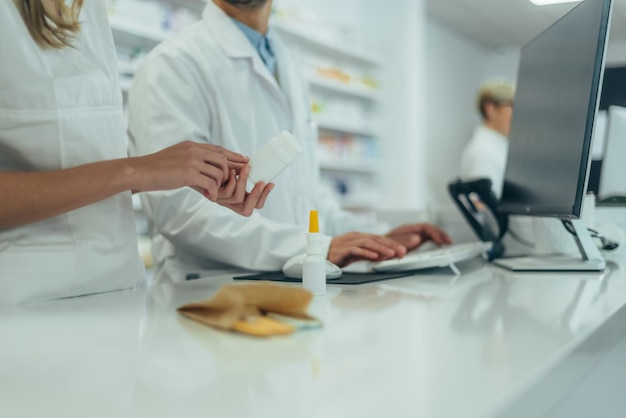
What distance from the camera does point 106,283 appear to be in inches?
47.0

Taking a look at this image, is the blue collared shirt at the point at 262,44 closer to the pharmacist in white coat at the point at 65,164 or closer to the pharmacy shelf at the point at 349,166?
the pharmacist in white coat at the point at 65,164

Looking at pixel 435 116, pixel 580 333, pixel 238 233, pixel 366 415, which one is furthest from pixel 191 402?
pixel 435 116

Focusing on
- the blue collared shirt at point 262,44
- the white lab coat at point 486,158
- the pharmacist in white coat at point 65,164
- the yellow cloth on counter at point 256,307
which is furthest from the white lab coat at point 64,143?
the white lab coat at point 486,158

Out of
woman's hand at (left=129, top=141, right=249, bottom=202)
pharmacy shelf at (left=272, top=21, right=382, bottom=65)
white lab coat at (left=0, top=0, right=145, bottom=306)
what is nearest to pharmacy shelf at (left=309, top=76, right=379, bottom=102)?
pharmacy shelf at (left=272, top=21, right=382, bottom=65)

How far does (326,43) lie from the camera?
564cm

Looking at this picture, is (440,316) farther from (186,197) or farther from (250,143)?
(250,143)

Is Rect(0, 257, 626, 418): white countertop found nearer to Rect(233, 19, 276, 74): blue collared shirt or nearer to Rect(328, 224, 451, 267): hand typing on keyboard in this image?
Rect(328, 224, 451, 267): hand typing on keyboard

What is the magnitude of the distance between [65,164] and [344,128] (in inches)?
194

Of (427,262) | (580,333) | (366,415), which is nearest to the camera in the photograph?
(366,415)

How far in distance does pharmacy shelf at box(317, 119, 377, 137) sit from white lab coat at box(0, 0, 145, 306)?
4468 millimetres

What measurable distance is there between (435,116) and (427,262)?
5771 millimetres

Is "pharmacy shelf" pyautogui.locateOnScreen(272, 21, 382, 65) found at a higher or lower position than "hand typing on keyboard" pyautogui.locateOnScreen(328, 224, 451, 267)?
higher

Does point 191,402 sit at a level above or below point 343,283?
above

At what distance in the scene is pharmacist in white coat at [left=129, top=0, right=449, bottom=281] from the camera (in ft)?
4.88
